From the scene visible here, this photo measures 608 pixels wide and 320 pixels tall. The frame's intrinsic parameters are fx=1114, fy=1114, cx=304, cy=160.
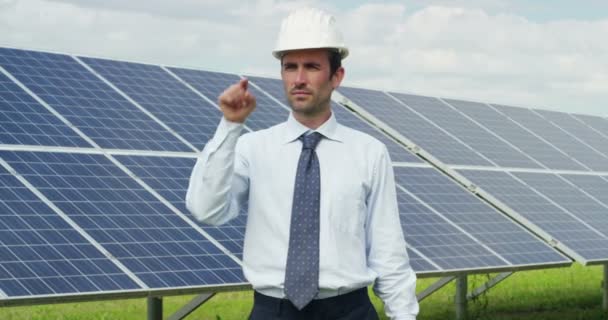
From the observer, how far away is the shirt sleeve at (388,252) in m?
4.98

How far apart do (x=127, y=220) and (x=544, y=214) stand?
6.99m

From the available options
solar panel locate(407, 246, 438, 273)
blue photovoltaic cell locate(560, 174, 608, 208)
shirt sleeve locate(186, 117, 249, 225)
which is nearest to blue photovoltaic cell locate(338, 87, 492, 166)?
blue photovoltaic cell locate(560, 174, 608, 208)

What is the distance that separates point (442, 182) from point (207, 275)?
558 cm

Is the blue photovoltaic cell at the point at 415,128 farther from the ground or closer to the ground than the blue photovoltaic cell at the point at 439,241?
farther from the ground

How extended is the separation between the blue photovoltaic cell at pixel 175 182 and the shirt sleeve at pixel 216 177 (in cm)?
569

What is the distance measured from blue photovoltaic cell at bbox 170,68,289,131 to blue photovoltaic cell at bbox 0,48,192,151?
5.13 feet

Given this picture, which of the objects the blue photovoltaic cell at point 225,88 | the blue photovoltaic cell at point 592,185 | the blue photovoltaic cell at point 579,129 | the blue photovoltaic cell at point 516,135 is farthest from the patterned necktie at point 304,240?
the blue photovoltaic cell at point 579,129

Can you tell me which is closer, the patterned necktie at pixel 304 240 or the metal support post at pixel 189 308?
the patterned necktie at pixel 304 240

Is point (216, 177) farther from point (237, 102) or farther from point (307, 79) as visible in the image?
point (307, 79)

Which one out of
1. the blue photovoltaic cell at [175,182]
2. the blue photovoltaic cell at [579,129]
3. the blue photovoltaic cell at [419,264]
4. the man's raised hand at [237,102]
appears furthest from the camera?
the blue photovoltaic cell at [579,129]

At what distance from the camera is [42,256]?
30.4 feet

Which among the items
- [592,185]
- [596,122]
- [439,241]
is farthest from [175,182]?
[596,122]

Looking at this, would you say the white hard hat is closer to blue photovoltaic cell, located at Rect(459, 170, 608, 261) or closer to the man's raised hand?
the man's raised hand

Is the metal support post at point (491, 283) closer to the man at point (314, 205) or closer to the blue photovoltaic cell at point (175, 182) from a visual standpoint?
the blue photovoltaic cell at point (175, 182)
